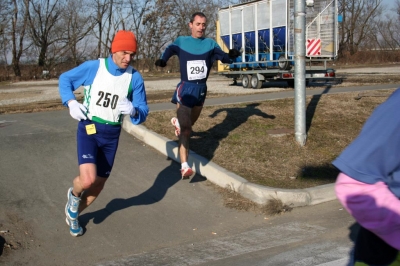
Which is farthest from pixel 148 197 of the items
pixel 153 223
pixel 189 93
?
pixel 189 93

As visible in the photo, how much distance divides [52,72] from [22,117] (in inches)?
1445

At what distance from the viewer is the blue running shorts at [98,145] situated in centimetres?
493

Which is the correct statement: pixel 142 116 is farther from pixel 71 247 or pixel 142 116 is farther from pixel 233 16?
pixel 233 16

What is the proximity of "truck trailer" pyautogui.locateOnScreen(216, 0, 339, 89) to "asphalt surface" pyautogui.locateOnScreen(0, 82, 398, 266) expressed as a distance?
1217 cm

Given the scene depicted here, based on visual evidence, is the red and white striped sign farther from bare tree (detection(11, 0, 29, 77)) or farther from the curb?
bare tree (detection(11, 0, 29, 77))

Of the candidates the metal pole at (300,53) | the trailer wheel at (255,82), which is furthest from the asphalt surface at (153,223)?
the trailer wheel at (255,82)

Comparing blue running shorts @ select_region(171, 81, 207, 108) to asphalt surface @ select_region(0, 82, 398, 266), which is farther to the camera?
blue running shorts @ select_region(171, 81, 207, 108)

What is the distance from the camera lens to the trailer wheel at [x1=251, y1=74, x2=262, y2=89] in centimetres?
2017

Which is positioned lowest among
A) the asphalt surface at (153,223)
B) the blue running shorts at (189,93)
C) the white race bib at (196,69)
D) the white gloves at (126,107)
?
the asphalt surface at (153,223)

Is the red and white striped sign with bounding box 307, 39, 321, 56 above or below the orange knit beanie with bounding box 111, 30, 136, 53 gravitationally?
below

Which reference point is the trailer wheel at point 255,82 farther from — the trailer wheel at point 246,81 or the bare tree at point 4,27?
the bare tree at point 4,27

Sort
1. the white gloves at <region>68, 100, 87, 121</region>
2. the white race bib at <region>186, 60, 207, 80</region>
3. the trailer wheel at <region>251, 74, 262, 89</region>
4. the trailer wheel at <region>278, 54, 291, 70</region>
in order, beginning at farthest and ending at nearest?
the trailer wheel at <region>251, 74, 262, 89</region> < the trailer wheel at <region>278, 54, 291, 70</region> < the white race bib at <region>186, 60, 207, 80</region> < the white gloves at <region>68, 100, 87, 121</region>

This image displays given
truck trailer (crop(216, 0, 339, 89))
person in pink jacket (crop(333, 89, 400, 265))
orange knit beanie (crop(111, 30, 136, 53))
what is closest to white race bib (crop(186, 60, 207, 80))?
orange knit beanie (crop(111, 30, 136, 53))

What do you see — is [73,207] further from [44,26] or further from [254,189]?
[44,26]
